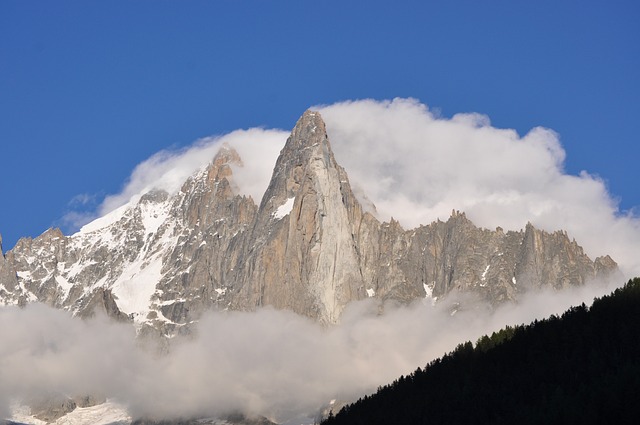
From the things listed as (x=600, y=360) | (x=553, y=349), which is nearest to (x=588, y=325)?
(x=553, y=349)

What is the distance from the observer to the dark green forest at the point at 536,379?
4970 inches

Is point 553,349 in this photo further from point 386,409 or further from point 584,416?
point 584,416

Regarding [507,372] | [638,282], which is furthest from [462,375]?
[638,282]

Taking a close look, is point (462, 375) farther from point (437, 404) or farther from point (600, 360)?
point (600, 360)

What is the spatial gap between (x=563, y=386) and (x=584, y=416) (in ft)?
72.6

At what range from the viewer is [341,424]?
6634 inches

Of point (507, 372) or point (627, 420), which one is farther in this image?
point (507, 372)

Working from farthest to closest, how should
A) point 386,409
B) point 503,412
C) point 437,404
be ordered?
point 386,409, point 437,404, point 503,412

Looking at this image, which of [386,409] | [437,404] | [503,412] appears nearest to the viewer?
[503,412]

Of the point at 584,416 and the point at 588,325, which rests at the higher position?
the point at 588,325

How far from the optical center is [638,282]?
162m

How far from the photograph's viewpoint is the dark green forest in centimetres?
12625

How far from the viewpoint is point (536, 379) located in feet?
490

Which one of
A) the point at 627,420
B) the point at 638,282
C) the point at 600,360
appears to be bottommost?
the point at 627,420
